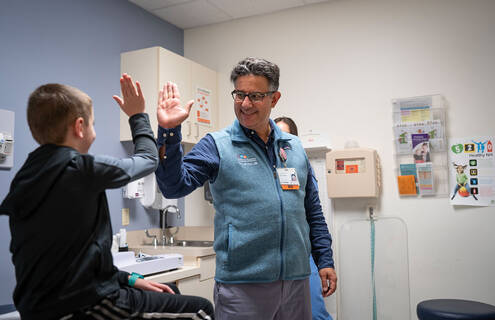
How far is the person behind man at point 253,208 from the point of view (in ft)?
4.99

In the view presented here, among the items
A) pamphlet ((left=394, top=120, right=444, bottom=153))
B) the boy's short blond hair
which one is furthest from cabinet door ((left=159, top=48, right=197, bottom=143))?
the boy's short blond hair

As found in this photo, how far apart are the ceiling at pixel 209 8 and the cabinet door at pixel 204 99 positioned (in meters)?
0.47

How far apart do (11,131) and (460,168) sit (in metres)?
2.92

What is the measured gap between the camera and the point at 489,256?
310 cm

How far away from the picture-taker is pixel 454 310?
254 centimetres

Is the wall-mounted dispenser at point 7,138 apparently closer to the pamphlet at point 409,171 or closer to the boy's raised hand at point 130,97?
the boy's raised hand at point 130,97

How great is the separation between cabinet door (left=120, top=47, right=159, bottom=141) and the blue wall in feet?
0.24

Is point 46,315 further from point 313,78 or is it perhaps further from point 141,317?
point 313,78

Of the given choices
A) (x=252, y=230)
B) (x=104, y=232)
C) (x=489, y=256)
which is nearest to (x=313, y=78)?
(x=489, y=256)

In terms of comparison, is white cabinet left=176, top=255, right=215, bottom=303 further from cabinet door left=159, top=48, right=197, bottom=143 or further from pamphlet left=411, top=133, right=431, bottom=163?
pamphlet left=411, top=133, right=431, bottom=163

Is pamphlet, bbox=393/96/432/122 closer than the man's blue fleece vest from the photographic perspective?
No

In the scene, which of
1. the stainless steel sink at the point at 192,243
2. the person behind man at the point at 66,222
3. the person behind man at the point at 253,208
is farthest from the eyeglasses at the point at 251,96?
the stainless steel sink at the point at 192,243

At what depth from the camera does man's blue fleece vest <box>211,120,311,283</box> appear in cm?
153

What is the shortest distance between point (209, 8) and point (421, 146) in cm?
206
